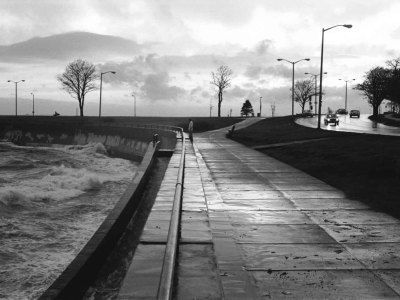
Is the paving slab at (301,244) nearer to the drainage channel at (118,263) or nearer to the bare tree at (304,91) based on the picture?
the drainage channel at (118,263)

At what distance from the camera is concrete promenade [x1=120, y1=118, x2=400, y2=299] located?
5.61 meters

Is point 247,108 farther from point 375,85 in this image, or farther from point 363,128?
point 363,128

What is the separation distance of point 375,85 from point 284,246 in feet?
353

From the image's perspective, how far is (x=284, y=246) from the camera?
752 centimetres

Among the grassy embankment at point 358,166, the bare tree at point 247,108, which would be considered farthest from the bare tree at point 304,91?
the grassy embankment at point 358,166

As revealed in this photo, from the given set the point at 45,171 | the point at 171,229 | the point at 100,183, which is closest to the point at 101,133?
the point at 45,171

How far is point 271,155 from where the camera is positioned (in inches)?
1022

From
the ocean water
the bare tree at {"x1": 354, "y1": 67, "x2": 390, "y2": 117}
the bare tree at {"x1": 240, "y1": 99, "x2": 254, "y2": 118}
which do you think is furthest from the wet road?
the bare tree at {"x1": 240, "y1": 99, "x2": 254, "y2": 118}

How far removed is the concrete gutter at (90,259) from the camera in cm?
555

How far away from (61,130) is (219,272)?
8318 cm

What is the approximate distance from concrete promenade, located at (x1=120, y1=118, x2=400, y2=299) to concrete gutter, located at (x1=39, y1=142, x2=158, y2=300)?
2.58 feet

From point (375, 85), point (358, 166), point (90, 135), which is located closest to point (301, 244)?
point (358, 166)

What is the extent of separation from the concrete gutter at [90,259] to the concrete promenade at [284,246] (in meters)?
0.79

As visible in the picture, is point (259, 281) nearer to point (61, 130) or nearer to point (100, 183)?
point (100, 183)
